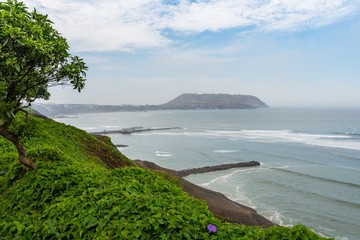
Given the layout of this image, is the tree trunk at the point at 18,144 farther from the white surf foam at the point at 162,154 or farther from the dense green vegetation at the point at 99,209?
the white surf foam at the point at 162,154

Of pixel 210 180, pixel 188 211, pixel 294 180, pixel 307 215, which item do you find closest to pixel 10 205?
pixel 188 211

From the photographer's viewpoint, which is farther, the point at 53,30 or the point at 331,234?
the point at 331,234

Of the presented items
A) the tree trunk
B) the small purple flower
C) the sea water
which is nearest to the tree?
the tree trunk

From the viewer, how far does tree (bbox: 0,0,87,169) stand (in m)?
5.32

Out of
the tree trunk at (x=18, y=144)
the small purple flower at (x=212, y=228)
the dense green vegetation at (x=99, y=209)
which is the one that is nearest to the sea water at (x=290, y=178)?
the dense green vegetation at (x=99, y=209)

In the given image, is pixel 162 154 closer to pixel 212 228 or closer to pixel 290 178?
pixel 290 178

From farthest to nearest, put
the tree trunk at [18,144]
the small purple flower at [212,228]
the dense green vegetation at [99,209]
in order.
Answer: the tree trunk at [18,144] < the small purple flower at [212,228] < the dense green vegetation at [99,209]

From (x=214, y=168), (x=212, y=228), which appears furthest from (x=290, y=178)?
(x=212, y=228)

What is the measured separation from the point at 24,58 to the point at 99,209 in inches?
172

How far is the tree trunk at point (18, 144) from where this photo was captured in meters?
6.55

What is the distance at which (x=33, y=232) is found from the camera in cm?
508

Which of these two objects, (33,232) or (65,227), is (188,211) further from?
(33,232)

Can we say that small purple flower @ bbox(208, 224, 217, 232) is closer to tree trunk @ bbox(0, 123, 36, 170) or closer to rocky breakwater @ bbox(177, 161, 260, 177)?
tree trunk @ bbox(0, 123, 36, 170)

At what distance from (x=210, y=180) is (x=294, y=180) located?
11621 millimetres
